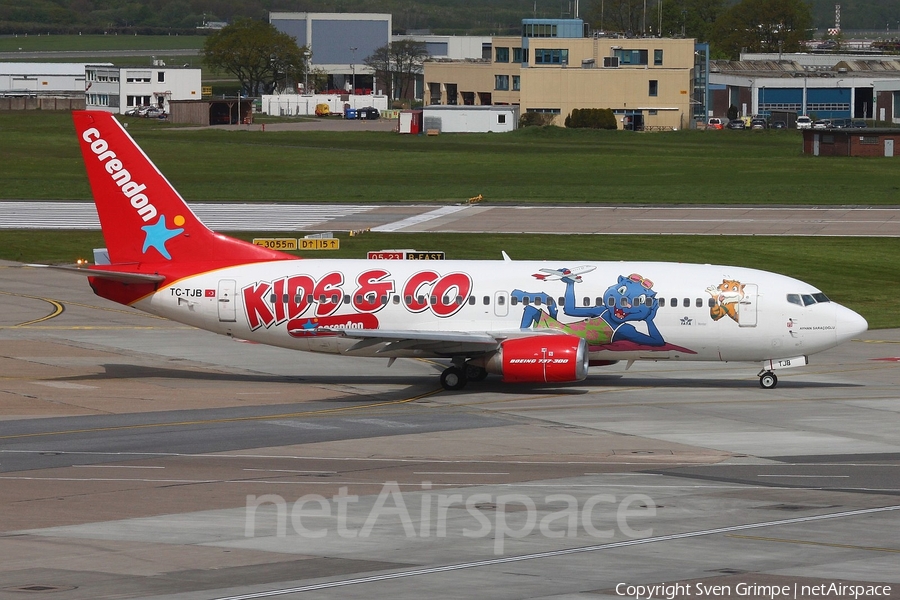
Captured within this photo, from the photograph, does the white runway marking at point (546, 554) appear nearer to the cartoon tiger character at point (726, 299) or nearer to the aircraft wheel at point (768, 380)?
the cartoon tiger character at point (726, 299)

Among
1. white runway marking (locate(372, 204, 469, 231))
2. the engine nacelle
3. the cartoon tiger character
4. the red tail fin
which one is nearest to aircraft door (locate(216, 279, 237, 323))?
the red tail fin

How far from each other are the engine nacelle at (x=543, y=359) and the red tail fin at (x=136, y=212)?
976 centimetres

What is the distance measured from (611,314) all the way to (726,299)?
4.05 metres

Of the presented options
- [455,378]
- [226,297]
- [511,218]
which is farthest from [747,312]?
[511,218]

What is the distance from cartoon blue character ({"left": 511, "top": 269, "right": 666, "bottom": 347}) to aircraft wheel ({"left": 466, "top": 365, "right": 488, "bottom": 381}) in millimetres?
3058

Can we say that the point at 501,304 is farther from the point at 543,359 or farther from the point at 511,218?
the point at 511,218

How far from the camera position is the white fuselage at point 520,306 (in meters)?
45.2

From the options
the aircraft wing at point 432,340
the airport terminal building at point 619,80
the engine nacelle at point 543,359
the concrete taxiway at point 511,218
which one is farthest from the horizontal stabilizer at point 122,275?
the airport terminal building at point 619,80

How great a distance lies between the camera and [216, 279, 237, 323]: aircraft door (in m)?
46.6

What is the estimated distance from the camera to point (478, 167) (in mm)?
137250

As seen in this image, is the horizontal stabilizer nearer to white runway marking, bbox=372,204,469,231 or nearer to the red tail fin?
the red tail fin

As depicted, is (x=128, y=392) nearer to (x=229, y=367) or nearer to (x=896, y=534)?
(x=229, y=367)

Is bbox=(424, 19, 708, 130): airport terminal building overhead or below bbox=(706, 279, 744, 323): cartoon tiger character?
overhead

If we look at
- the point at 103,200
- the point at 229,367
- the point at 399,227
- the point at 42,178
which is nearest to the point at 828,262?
the point at 399,227
